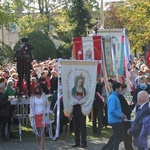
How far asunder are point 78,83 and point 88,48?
3427 millimetres

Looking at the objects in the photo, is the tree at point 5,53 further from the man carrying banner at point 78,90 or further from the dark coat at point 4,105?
the man carrying banner at point 78,90

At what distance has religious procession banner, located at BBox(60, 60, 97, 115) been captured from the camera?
12.3m

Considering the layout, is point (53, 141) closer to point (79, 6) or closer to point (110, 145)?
point (110, 145)

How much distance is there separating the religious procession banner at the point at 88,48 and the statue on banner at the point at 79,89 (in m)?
2.59

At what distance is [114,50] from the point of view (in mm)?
15625

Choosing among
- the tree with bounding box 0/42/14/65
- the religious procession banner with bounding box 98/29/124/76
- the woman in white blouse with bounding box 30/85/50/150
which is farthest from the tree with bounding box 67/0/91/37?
the woman in white blouse with bounding box 30/85/50/150

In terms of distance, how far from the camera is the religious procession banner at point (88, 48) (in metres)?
15.2

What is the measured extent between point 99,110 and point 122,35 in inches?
Result: 131

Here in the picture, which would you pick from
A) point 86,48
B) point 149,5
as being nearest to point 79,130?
point 86,48

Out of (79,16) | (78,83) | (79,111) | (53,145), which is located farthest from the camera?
(79,16)

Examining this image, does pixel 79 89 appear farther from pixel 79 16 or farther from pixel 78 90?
pixel 79 16

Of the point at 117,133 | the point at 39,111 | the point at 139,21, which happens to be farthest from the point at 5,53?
the point at 117,133

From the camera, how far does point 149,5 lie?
88.6ft

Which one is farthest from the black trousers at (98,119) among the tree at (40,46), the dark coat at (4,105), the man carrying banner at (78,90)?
the tree at (40,46)
